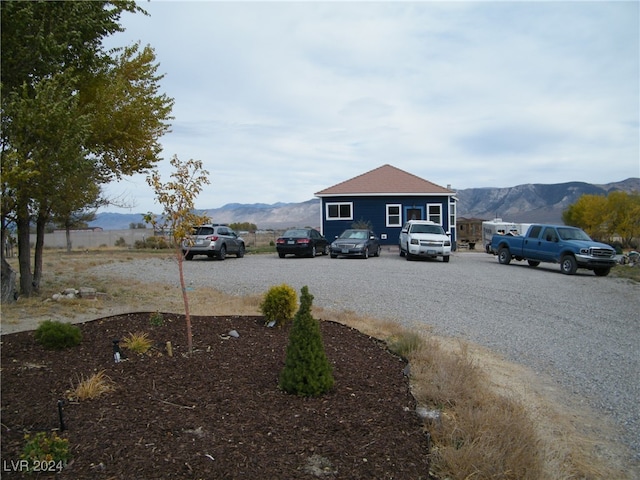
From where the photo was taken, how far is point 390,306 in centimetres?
1104

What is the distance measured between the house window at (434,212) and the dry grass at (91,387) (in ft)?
96.3

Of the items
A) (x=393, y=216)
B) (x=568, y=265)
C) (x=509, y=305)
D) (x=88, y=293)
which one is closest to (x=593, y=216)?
(x=393, y=216)

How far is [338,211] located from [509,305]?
21.1m

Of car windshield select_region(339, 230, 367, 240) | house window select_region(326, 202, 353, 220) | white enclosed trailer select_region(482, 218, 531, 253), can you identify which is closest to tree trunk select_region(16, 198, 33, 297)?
car windshield select_region(339, 230, 367, 240)

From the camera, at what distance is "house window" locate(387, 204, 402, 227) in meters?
32.4

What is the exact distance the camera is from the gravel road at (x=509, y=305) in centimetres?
672

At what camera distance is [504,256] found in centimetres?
2191

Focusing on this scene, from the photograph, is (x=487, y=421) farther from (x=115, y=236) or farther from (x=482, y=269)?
(x=115, y=236)

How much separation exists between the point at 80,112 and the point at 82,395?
679cm

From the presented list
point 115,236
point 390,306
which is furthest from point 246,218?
point 390,306

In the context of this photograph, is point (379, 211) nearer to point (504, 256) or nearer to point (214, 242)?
point (504, 256)

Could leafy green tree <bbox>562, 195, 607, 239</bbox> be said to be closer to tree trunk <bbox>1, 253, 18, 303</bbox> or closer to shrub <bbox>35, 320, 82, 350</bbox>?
tree trunk <bbox>1, 253, 18, 303</bbox>

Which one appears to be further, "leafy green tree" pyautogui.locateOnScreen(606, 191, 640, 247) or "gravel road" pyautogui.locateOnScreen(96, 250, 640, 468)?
"leafy green tree" pyautogui.locateOnScreen(606, 191, 640, 247)

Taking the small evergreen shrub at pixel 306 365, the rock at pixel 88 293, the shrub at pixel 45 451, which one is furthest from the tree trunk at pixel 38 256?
the shrub at pixel 45 451
